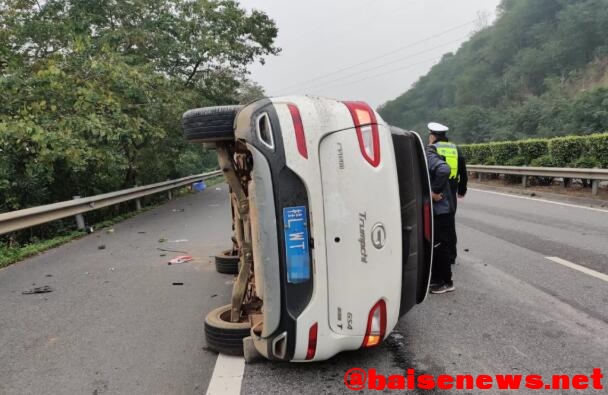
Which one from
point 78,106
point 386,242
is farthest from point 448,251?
point 78,106

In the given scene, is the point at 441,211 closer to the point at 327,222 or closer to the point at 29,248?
the point at 327,222

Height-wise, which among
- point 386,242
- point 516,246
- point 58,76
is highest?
point 58,76

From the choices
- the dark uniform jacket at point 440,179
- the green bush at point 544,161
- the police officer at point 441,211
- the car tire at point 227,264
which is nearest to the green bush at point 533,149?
the green bush at point 544,161

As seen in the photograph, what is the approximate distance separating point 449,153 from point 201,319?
10.2ft

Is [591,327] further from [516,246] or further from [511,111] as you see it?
[511,111]

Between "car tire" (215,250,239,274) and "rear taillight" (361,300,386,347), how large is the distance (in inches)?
120

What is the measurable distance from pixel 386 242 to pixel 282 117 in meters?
1.01

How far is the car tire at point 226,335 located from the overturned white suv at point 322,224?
32cm

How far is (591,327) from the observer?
12.6ft

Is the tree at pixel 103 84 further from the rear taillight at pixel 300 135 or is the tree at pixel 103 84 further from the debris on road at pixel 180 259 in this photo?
the rear taillight at pixel 300 135

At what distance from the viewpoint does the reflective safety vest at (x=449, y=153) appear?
202 inches

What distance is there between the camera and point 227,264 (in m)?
5.86

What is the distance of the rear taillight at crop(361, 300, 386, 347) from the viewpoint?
2.97 meters

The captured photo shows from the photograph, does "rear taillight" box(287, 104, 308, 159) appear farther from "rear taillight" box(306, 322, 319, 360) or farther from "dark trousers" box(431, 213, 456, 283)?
"dark trousers" box(431, 213, 456, 283)
